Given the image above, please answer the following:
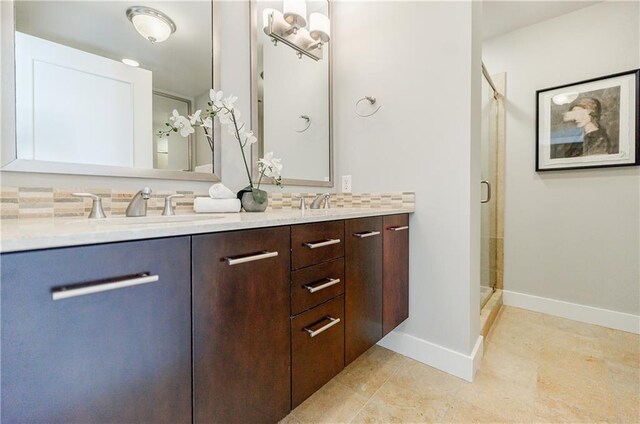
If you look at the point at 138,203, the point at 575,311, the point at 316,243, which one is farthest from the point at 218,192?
the point at 575,311

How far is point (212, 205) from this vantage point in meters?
1.26

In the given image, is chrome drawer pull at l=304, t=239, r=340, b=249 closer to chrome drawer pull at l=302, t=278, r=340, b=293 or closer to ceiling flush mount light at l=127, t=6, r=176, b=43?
chrome drawer pull at l=302, t=278, r=340, b=293

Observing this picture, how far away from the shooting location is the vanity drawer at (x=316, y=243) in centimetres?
98

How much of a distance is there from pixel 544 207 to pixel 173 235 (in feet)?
9.24

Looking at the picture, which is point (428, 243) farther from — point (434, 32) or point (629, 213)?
point (629, 213)

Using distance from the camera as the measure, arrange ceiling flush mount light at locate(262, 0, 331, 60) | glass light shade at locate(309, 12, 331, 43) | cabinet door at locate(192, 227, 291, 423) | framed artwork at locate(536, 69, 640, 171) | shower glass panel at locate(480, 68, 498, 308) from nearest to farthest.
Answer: cabinet door at locate(192, 227, 291, 423) → ceiling flush mount light at locate(262, 0, 331, 60) → glass light shade at locate(309, 12, 331, 43) → framed artwork at locate(536, 69, 640, 171) → shower glass panel at locate(480, 68, 498, 308)

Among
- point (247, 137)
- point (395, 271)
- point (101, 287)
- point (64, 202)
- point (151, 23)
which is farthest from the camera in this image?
point (395, 271)

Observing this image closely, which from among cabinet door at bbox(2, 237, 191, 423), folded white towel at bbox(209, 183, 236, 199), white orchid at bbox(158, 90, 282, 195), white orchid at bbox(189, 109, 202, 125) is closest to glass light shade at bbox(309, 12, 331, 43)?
white orchid at bbox(158, 90, 282, 195)

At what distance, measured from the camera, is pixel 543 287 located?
238 centimetres

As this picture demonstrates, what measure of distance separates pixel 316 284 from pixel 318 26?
1.58 metres

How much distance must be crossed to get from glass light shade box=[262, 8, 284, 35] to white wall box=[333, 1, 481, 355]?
573mm

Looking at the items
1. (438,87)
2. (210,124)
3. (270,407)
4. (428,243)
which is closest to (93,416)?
(270,407)

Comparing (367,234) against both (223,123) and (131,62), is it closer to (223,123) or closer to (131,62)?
(223,123)

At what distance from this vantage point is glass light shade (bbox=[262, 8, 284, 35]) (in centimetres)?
156
